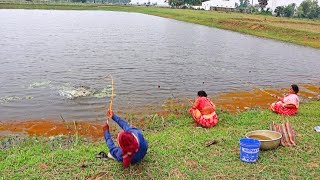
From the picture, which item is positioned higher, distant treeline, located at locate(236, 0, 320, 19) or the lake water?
distant treeline, located at locate(236, 0, 320, 19)

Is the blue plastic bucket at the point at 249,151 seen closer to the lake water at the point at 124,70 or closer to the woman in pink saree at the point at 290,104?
the woman in pink saree at the point at 290,104

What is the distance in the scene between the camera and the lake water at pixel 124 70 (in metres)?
13.1

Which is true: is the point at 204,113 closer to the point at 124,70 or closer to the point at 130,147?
the point at 130,147

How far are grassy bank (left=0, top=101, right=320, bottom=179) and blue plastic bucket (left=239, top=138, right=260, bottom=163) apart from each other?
133 millimetres

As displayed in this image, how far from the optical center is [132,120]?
11.1 meters

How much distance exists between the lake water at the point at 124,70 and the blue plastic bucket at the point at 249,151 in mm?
5264

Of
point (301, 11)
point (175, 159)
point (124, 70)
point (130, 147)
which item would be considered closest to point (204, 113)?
point (175, 159)

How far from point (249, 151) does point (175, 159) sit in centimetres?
149

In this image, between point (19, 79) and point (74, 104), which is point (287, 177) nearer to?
point (74, 104)

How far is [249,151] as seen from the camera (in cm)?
736

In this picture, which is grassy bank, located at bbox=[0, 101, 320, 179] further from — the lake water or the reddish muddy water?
the lake water

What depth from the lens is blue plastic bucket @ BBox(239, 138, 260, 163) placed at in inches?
289

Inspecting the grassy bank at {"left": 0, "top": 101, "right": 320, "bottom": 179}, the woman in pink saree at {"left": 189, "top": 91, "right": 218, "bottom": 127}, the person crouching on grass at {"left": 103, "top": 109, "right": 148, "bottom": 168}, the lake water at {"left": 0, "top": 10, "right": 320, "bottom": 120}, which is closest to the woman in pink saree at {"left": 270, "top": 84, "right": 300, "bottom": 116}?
the grassy bank at {"left": 0, "top": 101, "right": 320, "bottom": 179}

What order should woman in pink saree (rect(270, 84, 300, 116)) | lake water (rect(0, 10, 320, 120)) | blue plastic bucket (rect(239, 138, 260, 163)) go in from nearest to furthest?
1. blue plastic bucket (rect(239, 138, 260, 163))
2. woman in pink saree (rect(270, 84, 300, 116))
3. lake water (rect(0, 10, 320, 120))
